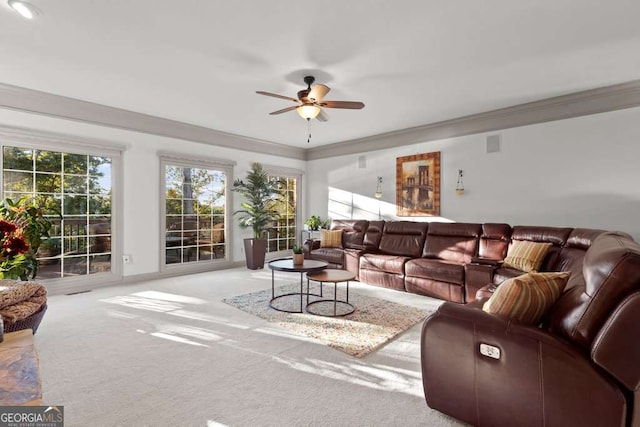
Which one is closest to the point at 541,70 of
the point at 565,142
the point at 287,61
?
the point at 565,142

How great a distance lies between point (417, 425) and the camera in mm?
1772

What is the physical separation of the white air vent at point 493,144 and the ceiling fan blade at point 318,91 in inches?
117

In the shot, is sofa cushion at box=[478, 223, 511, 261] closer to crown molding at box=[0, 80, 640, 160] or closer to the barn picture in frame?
the barn picture in frame

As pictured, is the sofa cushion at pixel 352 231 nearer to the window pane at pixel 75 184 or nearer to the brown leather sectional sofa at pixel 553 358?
the brown leather sectional sofa at pixel 553 358

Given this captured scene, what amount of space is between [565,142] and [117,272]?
6.72 meters

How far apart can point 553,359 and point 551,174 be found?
3.83 meters

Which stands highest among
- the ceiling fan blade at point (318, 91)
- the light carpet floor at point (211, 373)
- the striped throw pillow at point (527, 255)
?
the ceiling fan blade at point (318, 91)

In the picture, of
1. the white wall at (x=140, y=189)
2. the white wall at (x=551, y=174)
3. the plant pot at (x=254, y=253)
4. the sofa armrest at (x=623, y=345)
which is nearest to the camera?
the sofa armrest at (x=623, y=345)

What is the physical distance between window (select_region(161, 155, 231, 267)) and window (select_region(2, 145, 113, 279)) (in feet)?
2.86

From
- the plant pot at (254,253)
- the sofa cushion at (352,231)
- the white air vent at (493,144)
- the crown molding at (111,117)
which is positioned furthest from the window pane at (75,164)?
the white air vent at (493,144)

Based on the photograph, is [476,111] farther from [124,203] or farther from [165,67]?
[124,203]

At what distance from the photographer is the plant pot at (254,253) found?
6098 millimetres

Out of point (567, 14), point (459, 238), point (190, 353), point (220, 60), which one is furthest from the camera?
point (459, 238)

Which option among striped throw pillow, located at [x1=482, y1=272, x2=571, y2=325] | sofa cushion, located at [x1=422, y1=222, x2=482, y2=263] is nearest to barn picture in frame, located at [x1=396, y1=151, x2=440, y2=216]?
sofa cushion, located at [x1=422, y1=222, x2=482, y2=263]
